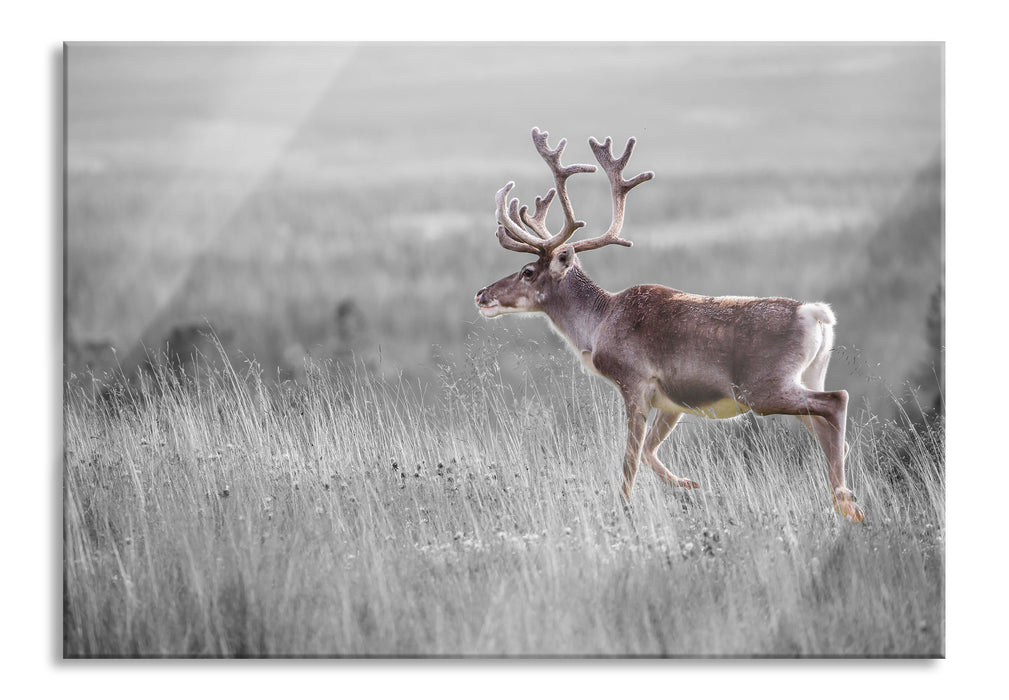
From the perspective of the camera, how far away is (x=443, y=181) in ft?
16.0

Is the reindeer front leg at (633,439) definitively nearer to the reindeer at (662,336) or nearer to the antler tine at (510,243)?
the reindeer at (662,336)

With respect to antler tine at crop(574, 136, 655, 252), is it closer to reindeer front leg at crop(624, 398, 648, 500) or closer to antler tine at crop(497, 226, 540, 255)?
antler tine at crop(497, 226, 540, 255)

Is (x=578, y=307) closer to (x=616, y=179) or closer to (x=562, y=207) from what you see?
(x=562, y=207)

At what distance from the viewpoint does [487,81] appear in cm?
477

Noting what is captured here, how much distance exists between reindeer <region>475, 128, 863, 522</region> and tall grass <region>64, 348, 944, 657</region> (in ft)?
0.32

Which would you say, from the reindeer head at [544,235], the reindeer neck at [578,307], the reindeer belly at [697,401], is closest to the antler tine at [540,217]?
the reindeer head at [544,235]

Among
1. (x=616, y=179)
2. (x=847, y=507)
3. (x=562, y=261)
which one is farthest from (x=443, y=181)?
(x=847, y=507)

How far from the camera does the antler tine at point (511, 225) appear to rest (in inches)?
189

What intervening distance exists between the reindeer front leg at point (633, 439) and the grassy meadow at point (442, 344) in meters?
0.05
